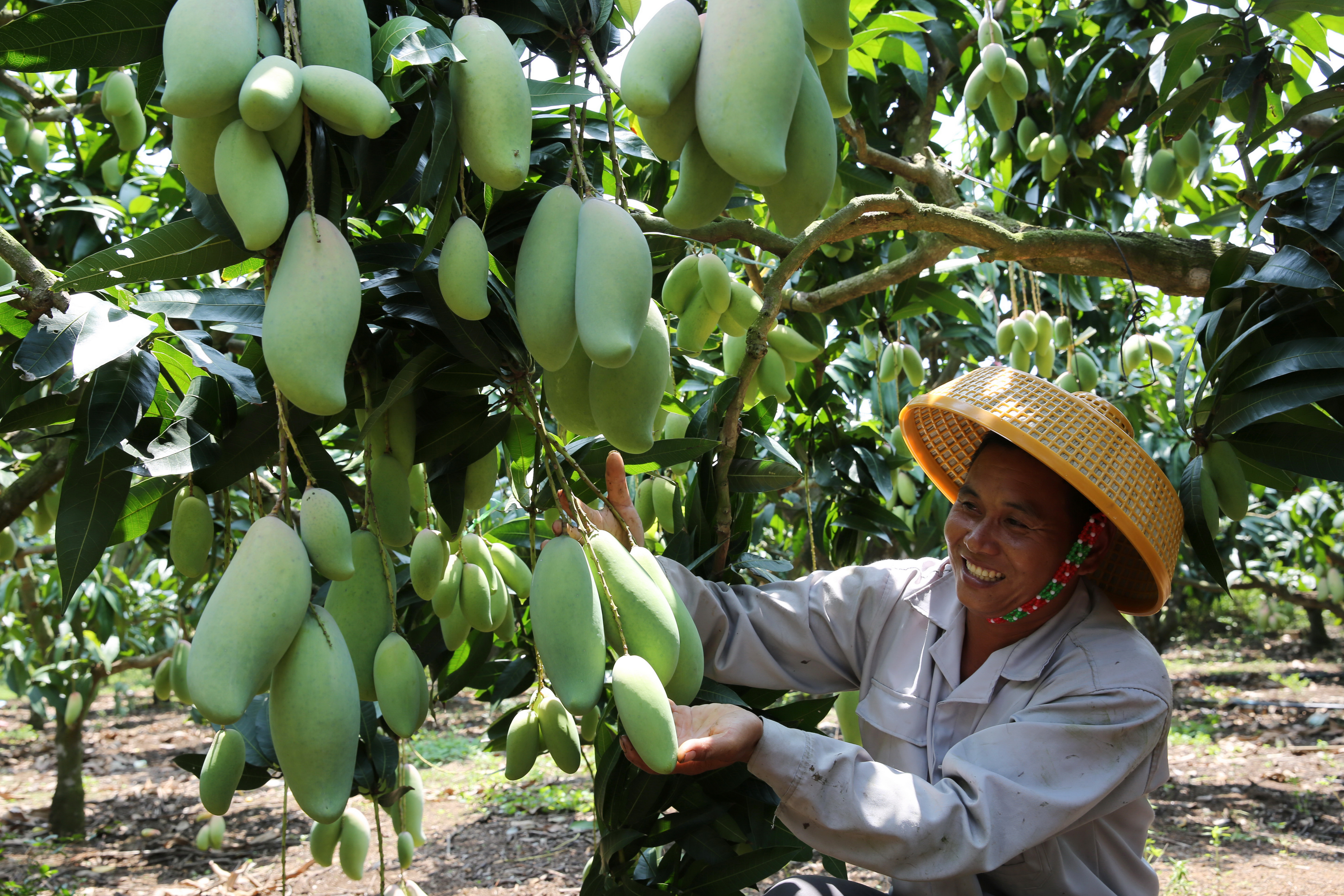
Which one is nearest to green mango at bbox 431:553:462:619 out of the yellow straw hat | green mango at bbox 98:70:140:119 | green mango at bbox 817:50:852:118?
green mango at bbox 817:50:852:118

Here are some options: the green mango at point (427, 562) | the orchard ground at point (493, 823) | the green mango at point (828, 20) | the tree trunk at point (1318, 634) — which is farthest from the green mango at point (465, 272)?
the tree trunk at point (1318, 634)

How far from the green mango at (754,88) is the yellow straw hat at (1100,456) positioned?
35.8 inches

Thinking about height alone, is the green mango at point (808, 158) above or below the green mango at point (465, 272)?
above

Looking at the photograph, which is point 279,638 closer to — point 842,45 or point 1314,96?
point 842,45

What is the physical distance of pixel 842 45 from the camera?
1.91 ft

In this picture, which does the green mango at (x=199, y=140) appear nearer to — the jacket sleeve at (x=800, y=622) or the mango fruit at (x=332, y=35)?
the mango fruit at (x=332, y=35)

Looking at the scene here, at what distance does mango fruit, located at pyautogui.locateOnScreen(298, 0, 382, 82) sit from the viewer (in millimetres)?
549

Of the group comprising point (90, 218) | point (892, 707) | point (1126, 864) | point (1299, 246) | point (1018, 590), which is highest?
point (90, 218)

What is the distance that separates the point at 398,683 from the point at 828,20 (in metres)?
0.49

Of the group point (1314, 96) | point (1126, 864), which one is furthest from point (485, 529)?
point (1314, 96)

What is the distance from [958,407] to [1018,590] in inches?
10.9

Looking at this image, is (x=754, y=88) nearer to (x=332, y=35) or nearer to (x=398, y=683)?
(x=332, y=35)

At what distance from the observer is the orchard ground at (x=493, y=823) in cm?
335

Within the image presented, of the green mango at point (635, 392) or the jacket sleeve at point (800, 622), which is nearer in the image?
the green mango at point (635, 392)
